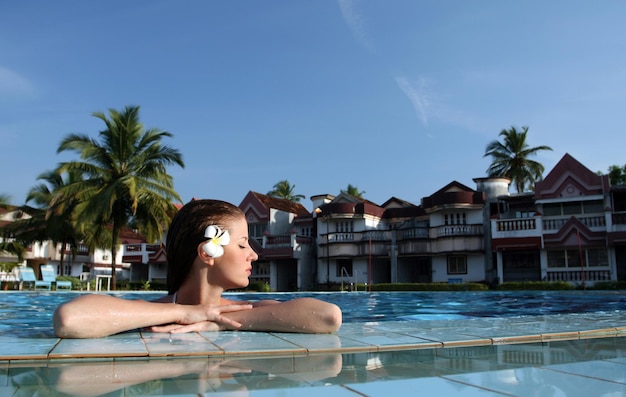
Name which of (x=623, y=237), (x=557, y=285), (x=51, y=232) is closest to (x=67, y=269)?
(x=51, y=232)

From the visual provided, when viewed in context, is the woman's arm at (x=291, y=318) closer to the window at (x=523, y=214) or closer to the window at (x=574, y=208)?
the window at (x=574, y=208)

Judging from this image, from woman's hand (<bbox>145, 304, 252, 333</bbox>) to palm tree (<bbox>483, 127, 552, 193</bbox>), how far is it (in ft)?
126

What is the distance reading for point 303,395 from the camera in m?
2.41

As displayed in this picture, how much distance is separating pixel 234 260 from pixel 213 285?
0.30 metres

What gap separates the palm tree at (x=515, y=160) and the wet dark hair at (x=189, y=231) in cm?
3844

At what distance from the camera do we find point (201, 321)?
4613 mm

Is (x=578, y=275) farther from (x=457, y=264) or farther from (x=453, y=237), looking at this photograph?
(x=453, y=237)

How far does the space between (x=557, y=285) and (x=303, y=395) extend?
1004 inches

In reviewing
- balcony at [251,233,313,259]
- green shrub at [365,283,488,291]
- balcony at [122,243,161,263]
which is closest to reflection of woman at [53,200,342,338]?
green shrub at [365,283,488,291]

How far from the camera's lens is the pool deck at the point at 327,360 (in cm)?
260

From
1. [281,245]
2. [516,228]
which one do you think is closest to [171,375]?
[516,228]

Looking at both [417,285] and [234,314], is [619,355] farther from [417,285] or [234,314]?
[417,285]

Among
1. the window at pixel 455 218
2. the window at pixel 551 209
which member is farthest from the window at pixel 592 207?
the window at pixel 455 218

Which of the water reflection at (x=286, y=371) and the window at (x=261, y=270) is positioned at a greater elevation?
the window at (x=261, y=270)
